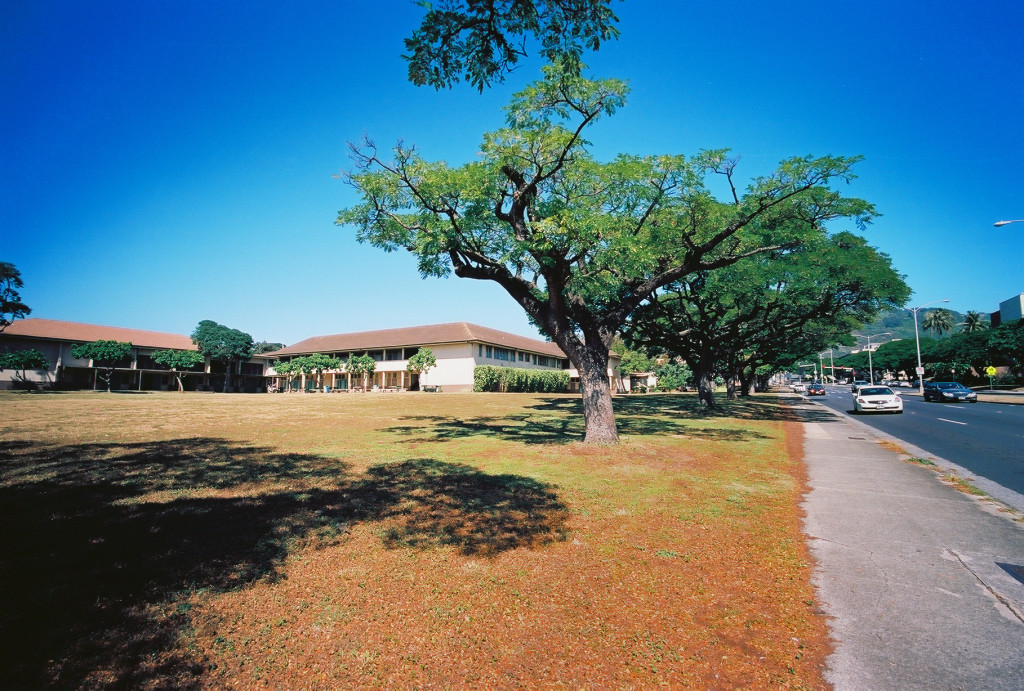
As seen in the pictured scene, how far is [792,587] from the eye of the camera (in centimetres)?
415

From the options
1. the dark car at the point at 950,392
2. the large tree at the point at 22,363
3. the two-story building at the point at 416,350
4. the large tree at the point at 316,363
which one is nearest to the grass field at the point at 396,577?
the dark car at the point at 950,392

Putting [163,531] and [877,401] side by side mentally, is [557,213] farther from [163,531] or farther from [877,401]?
[877,401]

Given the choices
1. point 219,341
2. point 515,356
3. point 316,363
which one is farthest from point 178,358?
point 515,356

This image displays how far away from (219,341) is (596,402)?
5947 centimetres

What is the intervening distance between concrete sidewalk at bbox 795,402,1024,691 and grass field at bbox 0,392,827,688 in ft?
0.85

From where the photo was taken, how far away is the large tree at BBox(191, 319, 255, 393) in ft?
188

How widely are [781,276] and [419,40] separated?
1839cm

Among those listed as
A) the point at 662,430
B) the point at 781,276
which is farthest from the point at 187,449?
the point at 781,276

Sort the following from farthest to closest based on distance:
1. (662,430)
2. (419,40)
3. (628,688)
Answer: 1. (662,430)
2. (419,40)
3. (628,688)

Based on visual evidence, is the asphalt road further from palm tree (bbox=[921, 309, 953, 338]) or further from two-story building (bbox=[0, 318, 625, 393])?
palm tree (bbox=[921, 309, 953, 338])

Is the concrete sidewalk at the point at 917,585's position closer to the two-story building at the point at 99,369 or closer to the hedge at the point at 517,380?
the hedge at the point at 517,380

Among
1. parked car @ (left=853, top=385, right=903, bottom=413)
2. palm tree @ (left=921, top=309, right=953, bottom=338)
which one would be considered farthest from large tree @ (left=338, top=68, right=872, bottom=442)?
palm tree @ (left=921, top=309, right=953, bottom=338)

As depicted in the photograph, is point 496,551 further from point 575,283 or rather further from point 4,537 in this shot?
point 575,283

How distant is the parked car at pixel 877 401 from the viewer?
80.0ft
